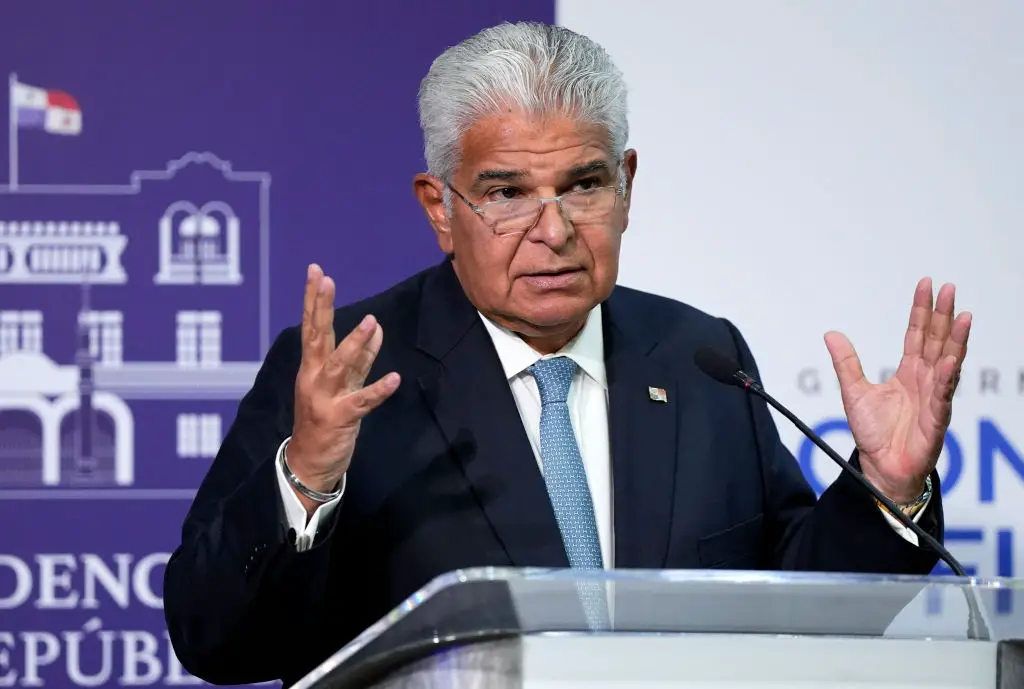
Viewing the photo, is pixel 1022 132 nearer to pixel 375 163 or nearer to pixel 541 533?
pixel 375 163

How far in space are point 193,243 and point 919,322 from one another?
1697 millimetres

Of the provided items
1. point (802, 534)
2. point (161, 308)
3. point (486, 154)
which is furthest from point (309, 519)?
point (161, 308)

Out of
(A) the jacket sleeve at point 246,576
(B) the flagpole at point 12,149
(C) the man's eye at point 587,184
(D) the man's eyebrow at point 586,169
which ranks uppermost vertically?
(B) the flagpole at point 12,149

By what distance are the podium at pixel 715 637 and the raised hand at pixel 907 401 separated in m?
0.64

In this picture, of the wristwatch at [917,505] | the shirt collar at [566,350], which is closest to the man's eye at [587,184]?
the shirt collar at [566,350]

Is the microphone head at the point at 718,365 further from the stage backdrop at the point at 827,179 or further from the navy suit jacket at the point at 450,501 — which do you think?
the stage backdrop at the point at 827,179

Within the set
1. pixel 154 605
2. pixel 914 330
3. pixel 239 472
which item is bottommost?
pixel 154 605

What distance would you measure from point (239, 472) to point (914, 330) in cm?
95

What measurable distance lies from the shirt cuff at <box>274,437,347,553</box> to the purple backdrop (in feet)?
4.36

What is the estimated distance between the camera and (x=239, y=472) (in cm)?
187

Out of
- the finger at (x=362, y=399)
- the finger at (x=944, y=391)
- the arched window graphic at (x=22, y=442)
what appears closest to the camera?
the finger at (x=362, y=399)

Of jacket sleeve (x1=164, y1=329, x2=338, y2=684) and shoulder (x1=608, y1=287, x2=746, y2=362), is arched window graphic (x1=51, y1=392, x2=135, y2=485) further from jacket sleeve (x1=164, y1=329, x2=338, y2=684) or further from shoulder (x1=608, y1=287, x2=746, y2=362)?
shoulder (x1=608, y1=287, x2=746, y2=362)

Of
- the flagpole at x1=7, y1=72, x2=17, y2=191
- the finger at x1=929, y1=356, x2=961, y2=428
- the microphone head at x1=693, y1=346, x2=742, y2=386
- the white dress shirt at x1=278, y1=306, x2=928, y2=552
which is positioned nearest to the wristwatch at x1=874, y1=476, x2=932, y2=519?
the finger at x1=929, y1=356, x2=961, y2=428

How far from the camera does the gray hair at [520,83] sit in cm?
192
